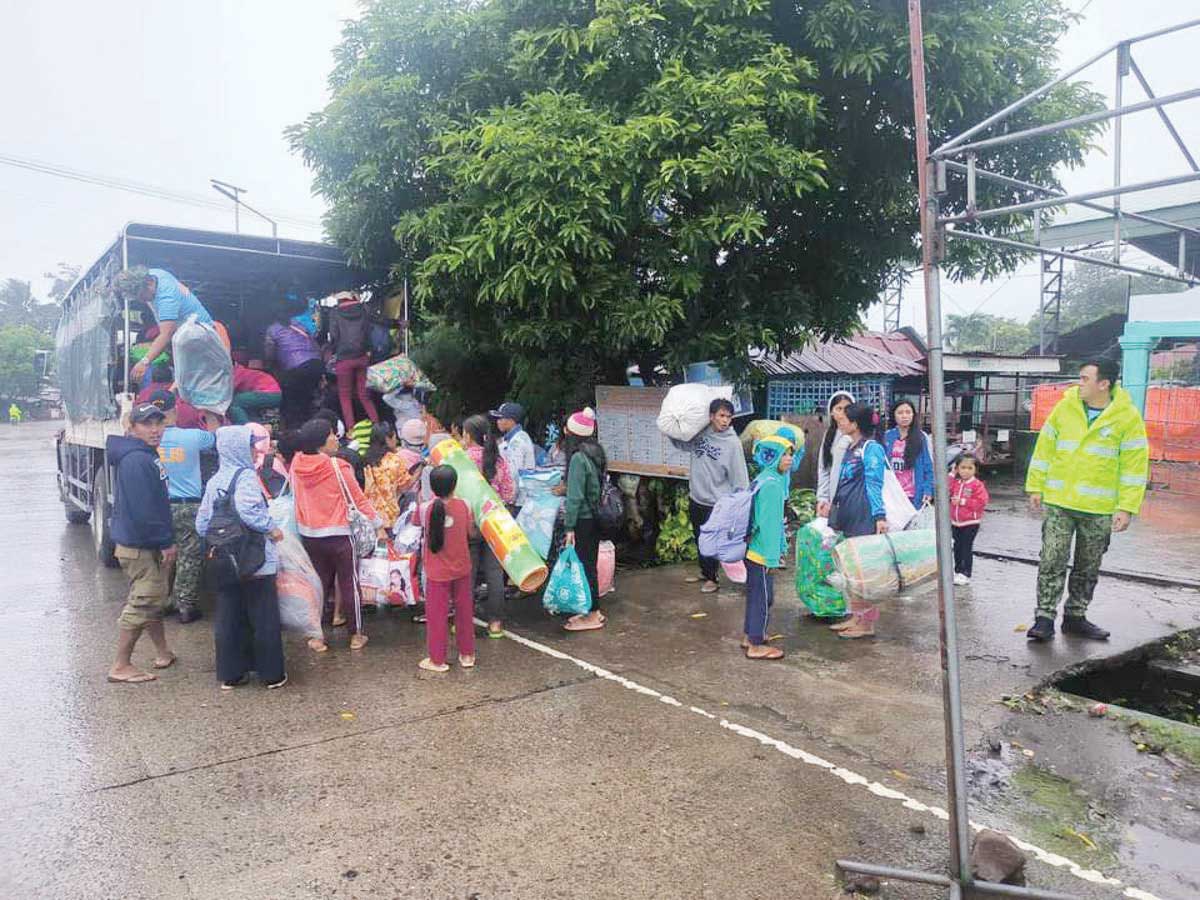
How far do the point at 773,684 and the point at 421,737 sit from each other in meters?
1.98

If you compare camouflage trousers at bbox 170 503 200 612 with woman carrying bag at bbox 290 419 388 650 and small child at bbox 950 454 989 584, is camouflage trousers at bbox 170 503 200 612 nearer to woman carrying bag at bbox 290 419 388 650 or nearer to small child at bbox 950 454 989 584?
woman carrying bag at bbox 290 419 388 650

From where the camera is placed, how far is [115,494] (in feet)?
15.4

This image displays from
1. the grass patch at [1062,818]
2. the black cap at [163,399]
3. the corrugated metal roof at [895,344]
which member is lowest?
the grass patch at [1062,818]

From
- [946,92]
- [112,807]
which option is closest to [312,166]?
[946,92]

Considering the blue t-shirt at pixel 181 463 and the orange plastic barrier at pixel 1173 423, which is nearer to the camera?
the blue t-shirt at pixel 181 463

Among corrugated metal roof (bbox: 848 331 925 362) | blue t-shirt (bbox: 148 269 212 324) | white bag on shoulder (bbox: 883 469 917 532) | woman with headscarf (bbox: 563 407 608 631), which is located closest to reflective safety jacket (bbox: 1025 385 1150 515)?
white bag on shoulder (bbox: 883 469 917 532)

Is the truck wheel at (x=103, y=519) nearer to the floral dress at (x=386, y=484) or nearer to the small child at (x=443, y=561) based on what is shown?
the floral dress at (x=386, y=484)

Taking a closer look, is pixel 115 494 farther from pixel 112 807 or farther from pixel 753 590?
pixel 753 590

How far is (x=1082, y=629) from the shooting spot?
5.50 metres

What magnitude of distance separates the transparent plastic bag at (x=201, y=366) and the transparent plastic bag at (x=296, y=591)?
200 cm

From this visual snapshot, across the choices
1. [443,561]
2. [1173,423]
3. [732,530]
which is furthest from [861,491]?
Answer: [1173,423]

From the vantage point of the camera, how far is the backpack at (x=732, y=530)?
4961 mm

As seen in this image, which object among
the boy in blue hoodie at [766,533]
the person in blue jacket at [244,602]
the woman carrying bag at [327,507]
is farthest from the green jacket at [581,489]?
the person in blue jacket at [244,602]

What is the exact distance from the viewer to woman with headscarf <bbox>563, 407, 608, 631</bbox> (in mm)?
5648
